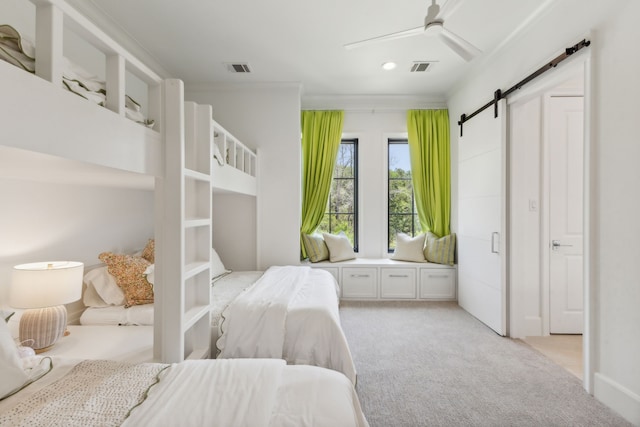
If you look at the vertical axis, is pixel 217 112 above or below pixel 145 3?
below

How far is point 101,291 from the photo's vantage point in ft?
6.94

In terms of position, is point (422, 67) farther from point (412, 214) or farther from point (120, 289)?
point (120, 289)

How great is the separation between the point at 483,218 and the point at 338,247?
1.76 m

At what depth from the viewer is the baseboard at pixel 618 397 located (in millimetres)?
1664

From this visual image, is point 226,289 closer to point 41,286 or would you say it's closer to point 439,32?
point 41,286

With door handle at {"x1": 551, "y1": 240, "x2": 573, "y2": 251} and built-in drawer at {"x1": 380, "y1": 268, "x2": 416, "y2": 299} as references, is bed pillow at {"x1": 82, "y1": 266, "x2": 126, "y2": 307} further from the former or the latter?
door handle at {"x1": 551, "y1": 240, "x2": 573, "y2": 251}

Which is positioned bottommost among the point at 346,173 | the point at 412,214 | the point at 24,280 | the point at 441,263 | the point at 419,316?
the point at 419,316

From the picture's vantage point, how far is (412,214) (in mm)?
4496

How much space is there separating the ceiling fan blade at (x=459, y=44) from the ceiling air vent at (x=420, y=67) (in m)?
1.33

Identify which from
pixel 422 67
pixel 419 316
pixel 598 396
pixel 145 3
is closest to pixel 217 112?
pixel 145 3

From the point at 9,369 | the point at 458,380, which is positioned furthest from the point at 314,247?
the point at 9,369

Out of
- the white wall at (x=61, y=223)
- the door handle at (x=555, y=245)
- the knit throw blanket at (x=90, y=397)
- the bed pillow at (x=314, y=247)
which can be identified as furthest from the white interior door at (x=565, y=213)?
the white wall at (x=61, y=223)

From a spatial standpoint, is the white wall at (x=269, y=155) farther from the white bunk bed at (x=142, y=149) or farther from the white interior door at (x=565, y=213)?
the white interior door at (x=565, y=213)

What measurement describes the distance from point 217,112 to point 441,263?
346 cm
